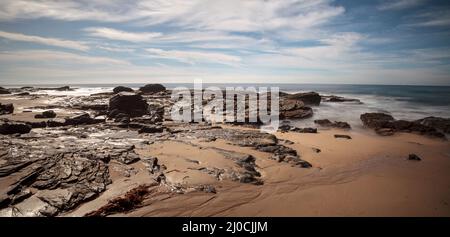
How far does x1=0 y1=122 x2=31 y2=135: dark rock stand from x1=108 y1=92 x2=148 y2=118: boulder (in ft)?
22.4

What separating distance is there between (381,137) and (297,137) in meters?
5.46

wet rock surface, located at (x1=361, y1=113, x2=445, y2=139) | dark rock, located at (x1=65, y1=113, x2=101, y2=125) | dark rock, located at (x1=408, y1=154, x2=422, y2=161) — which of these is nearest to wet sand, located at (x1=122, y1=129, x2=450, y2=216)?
dark rock, located at (x1=408, y1=154, x2=422, y2=161)

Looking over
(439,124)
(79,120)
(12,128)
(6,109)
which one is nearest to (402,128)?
(439,124)

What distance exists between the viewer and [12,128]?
12.2m

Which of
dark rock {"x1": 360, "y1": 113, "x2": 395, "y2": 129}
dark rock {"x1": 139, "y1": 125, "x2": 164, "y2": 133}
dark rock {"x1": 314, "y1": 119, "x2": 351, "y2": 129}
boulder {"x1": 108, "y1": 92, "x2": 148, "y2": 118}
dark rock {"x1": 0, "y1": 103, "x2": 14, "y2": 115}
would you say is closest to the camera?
dark rock {"x1": 139, "y1": 125, "x2": 164, "y2": 133}

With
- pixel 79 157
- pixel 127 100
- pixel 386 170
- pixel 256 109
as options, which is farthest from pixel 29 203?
pixel 256 109

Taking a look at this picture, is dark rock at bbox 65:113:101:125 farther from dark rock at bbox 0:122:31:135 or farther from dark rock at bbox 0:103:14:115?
dark rock at bbox 0:103:14:115

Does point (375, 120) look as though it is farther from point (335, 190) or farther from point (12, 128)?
point (12, 128)

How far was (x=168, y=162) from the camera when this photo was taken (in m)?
8.92

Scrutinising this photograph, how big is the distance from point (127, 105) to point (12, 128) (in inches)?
350

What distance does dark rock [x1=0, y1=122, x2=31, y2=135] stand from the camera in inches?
469

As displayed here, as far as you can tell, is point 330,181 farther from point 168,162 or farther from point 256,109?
point 256,109

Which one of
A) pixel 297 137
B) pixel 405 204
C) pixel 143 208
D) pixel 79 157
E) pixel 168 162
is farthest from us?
pixel 297 137
